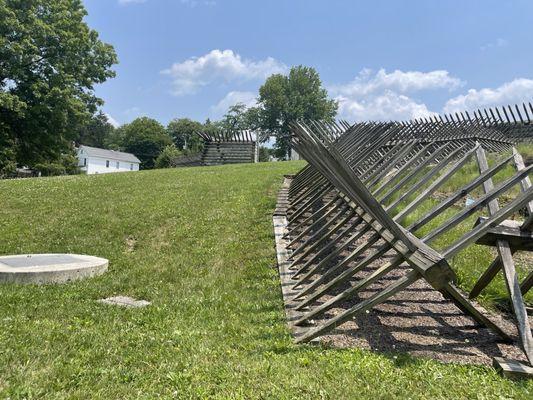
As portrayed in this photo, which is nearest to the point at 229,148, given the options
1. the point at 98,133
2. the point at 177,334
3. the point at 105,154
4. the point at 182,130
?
the point at 177,334

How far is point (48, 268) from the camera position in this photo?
577 cm

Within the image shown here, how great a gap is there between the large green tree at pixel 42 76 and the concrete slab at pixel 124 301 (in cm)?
2468

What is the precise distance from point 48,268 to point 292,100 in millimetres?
79521

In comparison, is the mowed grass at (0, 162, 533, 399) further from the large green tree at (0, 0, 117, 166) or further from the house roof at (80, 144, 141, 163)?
the house roof at (80, 144, 141, 163)

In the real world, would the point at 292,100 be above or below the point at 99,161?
above

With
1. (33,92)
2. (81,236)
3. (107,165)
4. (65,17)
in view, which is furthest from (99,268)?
(107,165)

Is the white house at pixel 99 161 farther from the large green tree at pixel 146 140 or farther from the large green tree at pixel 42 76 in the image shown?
the large green tree at pixel 42 76

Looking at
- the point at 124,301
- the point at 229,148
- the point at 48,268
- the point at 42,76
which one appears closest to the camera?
the point at 124,301

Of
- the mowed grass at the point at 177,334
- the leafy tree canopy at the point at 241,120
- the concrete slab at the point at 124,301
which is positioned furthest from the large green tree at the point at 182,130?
the concrete slab at the point at 124,301

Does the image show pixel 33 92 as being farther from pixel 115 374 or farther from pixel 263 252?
pixel 115 374

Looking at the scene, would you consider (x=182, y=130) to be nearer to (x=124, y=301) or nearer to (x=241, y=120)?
(x=241, y=120)

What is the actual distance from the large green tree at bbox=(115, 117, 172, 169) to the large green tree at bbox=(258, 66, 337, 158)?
21823 millimetres

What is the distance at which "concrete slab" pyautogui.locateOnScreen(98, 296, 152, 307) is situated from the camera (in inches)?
196

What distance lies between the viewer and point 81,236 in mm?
8062
